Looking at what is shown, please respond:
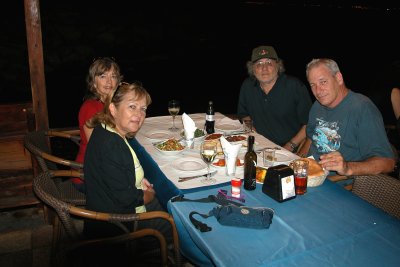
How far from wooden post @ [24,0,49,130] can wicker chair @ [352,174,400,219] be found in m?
2.86

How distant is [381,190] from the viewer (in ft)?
7.55

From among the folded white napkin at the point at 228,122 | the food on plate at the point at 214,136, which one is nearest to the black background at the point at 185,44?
the folded white napkin at the point at 228,122

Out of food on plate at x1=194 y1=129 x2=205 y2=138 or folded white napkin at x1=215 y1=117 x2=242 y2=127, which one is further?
folded white napkin at x1=215 y1=117 x2=242 y2=127

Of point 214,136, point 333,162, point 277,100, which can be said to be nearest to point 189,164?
point 214,136

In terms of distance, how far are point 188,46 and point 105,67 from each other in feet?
75.3

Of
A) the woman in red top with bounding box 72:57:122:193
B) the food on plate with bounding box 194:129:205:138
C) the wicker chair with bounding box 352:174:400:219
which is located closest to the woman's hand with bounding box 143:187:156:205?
the food on plate with bounding box 194:129:205:138

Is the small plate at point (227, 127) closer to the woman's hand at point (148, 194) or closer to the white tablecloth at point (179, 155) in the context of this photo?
the white tablecloth at point (179, 155)

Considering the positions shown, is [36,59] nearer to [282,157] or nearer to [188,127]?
[188,127]

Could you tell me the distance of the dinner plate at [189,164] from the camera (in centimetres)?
242

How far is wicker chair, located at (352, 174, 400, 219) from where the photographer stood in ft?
7.29

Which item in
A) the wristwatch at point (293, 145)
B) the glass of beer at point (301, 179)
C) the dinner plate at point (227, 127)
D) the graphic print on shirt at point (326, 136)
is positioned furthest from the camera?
the wristwatch at point (293, 145)

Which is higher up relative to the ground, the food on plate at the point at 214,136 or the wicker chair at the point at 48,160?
the food on plate at the point at 214,136

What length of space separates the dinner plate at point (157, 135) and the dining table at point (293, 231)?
72 cm

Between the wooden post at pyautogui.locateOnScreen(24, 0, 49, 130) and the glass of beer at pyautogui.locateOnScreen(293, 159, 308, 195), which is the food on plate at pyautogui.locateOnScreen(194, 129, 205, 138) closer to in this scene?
the glass of beer at pyautogui.locateOnScreen(293, 159, 308, 195)
